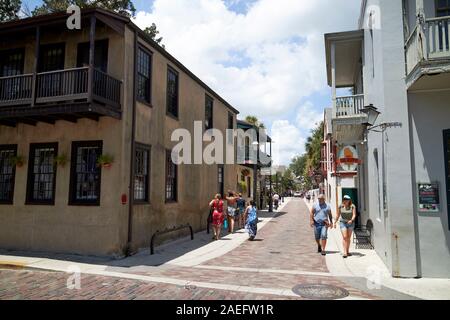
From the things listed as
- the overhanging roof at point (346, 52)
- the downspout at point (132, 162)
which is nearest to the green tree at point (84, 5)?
the downspout at point (132, 162)

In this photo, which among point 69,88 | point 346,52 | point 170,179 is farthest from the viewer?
point 170,179

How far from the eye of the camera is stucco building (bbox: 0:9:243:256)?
1022 centimetres

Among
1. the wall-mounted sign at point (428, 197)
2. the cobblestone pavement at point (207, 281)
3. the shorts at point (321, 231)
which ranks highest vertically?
the wall-mounted sign at point (428, 197)

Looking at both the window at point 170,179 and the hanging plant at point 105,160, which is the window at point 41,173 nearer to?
the hanging plant at point 105,160

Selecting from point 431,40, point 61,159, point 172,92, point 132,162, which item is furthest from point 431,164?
point 61,159

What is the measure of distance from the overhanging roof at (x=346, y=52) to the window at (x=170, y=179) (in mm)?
7128

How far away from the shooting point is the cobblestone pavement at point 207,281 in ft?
22.1

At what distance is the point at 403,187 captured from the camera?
8031mm

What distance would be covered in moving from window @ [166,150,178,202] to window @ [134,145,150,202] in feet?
5.61

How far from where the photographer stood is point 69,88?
1008cm

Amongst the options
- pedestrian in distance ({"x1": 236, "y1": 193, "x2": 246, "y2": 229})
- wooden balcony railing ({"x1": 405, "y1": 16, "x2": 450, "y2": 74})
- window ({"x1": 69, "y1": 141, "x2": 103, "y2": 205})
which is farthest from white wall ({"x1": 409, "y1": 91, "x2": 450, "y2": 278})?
pedestrian in distance ({"x1": 236, "y1": 193, "x2": 246, "y2": 229})

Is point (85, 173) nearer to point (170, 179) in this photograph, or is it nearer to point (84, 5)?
point (170, 179)

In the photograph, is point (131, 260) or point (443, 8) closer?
point (443, 8)

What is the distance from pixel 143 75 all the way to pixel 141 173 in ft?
10.8
